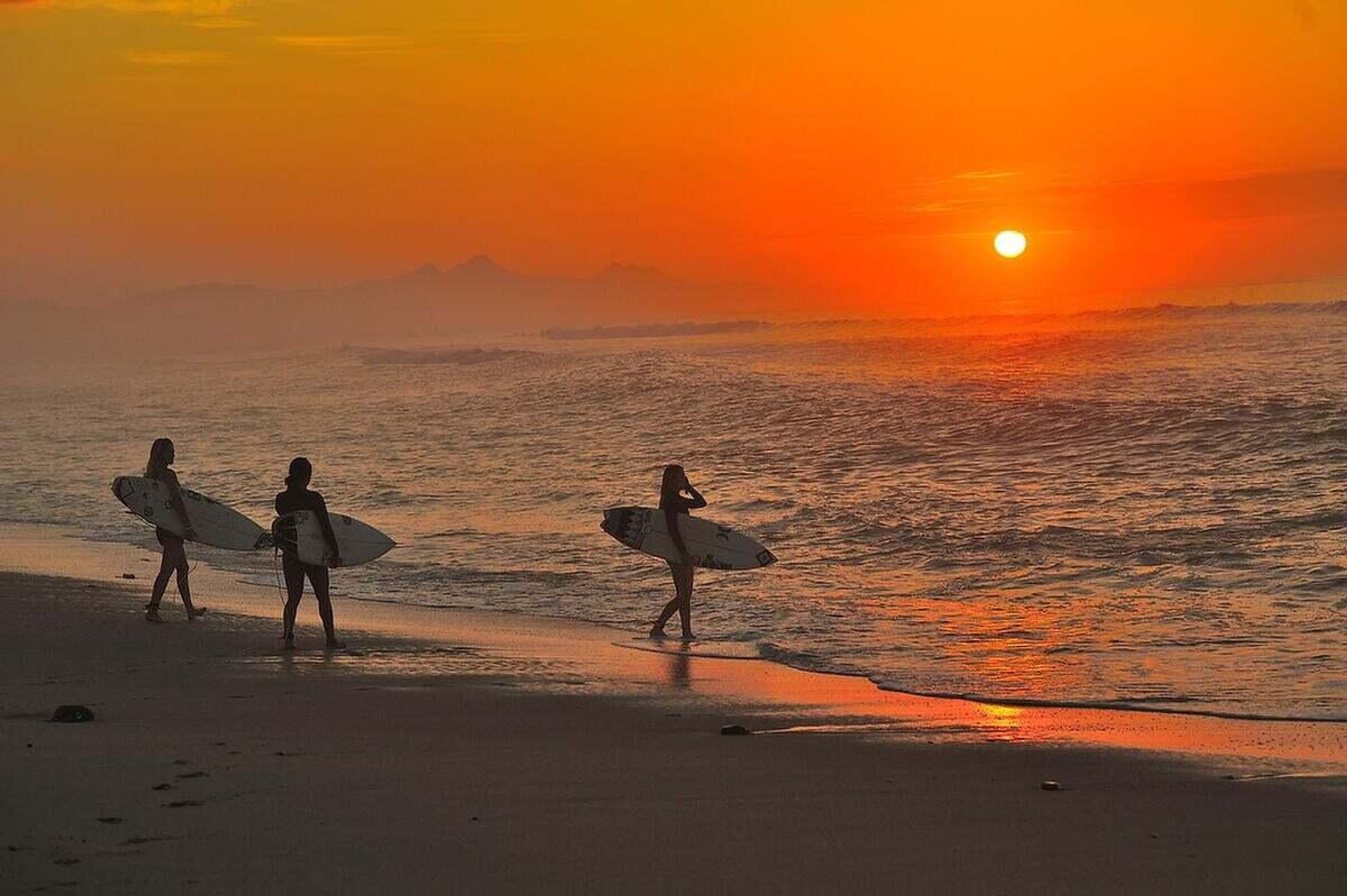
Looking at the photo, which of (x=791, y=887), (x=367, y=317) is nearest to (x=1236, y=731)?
(x=791, y=887)

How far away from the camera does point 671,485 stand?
13.9 metres

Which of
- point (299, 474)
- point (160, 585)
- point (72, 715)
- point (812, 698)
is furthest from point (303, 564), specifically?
point (812, 698)

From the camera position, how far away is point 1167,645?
11.5m

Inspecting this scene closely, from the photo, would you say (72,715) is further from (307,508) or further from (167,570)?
(167,570)

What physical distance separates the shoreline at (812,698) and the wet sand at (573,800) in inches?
5.4

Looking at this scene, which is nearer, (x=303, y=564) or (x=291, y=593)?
(x=291, y=593)

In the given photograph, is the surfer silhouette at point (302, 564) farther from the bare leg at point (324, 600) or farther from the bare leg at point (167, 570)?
the bare leg at point (167, 570)

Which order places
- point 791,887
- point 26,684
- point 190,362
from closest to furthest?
point 791,887 → point 26,684 → point 190,362

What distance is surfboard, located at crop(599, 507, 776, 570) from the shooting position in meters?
14.5

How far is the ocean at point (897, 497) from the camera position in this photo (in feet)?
38.6

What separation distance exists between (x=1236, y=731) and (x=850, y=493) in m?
13.2

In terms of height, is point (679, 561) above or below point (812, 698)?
above

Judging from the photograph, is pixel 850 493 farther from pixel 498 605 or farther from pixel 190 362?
pixel 190 362

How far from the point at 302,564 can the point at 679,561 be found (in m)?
3.22
